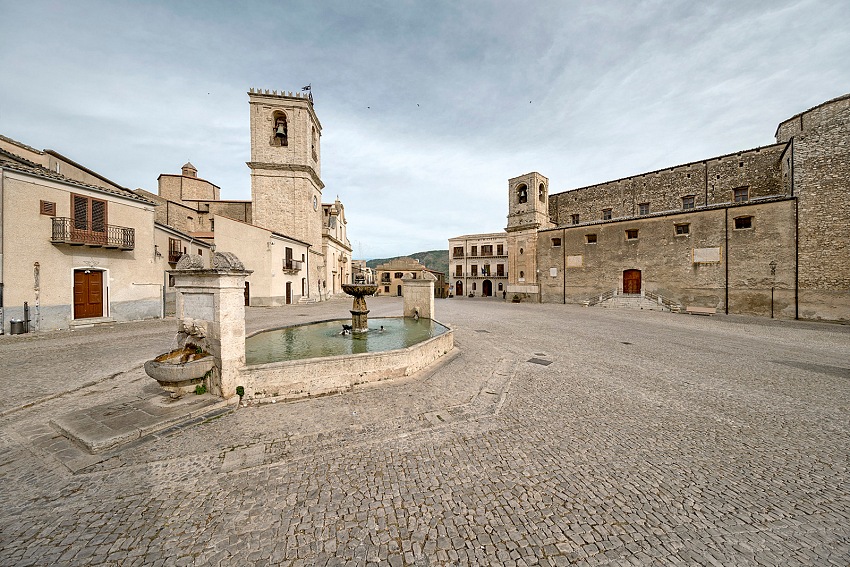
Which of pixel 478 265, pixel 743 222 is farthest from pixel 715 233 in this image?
pixel 478 265

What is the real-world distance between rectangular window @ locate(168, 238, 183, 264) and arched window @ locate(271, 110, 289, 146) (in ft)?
48.0

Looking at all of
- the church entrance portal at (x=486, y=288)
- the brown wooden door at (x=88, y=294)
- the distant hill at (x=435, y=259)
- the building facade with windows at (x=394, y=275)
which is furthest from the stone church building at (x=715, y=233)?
the distant hill at (x=435, y=259)

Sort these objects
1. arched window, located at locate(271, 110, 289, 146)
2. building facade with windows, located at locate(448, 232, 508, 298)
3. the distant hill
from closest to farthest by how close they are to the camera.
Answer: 1. arched window, located at locate(271, 110, 289, 146)
2. building facade with windows, located at locate(448, 232, 508, 298)
3. the distant hill

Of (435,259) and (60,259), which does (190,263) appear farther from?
(435,259)

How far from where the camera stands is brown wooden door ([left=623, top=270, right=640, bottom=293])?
76.9 feet

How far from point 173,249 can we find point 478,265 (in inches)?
1521

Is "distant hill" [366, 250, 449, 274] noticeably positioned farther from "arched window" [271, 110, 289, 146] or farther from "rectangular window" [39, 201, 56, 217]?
"rectangular window" [39, 201, 56, 217]

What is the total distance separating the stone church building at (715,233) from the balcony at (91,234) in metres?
28.6

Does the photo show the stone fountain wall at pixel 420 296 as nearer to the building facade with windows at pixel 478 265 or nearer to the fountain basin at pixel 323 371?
the fountain basin at pixel 323 371

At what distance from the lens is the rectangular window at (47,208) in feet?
41.5

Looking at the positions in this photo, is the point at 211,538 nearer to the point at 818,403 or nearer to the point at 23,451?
the point at 23,451

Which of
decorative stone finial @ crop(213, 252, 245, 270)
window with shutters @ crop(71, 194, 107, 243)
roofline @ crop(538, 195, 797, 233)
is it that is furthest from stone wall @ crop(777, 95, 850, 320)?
window with shutters @ crop(71, 194, 107, 243)

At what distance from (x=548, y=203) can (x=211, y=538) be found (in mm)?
34909

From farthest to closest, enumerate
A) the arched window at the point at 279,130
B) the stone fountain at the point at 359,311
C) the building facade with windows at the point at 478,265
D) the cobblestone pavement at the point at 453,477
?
the building facade with windows at the point at 478,265 < the arched window at the point at 279,130 < the stone fountain at the point at 359,311 < the cobblestone pavement at the point at 453,477
